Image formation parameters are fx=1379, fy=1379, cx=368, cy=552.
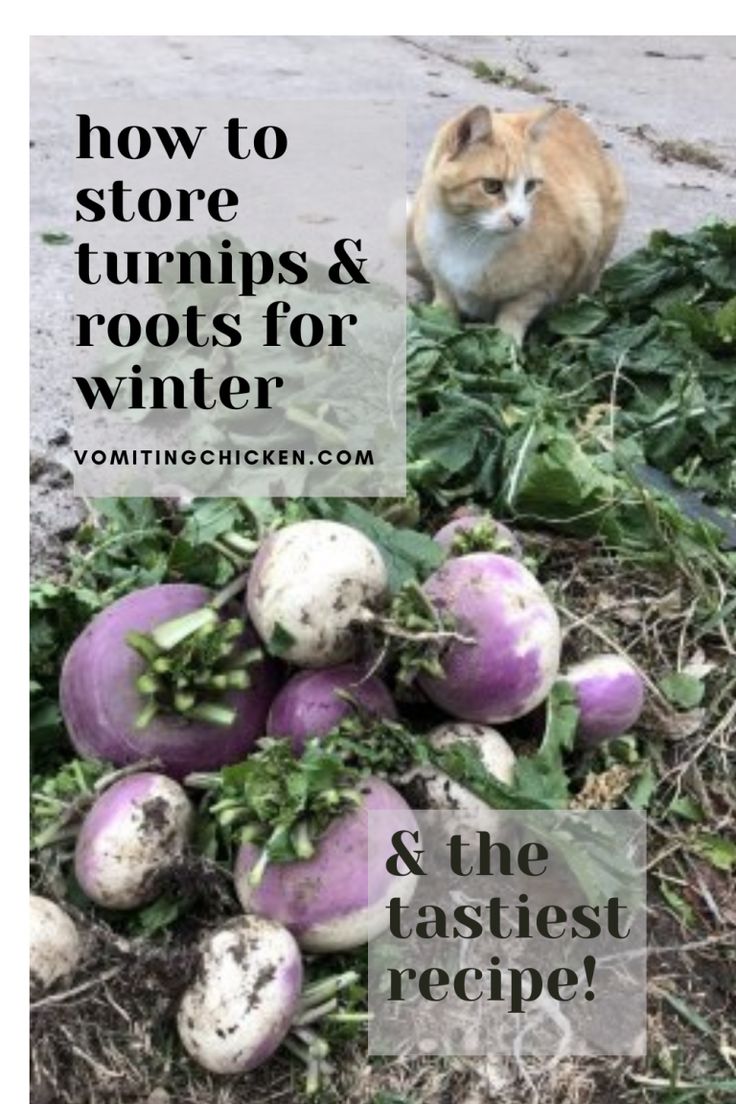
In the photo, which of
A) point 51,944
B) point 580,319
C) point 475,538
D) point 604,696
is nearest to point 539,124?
point 580,319

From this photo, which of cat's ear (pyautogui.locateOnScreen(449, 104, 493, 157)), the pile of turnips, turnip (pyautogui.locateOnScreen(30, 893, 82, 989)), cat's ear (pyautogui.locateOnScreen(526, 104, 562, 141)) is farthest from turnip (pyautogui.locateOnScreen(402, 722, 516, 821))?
cat's ear (pyautogui.locateOnScreen(526, 104, 562, 141))

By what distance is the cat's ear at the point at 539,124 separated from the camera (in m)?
2.99

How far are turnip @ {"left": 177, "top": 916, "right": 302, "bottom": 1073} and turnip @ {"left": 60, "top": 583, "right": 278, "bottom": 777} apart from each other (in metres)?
0.24

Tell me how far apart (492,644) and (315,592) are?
0.71 feet

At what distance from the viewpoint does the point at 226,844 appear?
1.54 meters

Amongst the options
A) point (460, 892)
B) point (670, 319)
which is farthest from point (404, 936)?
point (670, 319)

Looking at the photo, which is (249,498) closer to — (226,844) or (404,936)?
(226,844)

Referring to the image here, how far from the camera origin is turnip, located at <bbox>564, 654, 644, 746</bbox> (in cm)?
171

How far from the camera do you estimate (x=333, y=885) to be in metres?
1.44

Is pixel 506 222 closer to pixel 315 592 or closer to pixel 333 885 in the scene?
pixel 315 592

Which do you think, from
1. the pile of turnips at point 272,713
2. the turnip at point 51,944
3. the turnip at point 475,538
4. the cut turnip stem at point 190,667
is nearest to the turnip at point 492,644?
the pile of turnips at point 272,713

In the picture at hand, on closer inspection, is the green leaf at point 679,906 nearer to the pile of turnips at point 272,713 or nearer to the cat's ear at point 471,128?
the pile of turnips at point 272,713

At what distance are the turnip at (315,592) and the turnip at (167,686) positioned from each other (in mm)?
50

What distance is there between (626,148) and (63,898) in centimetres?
325
